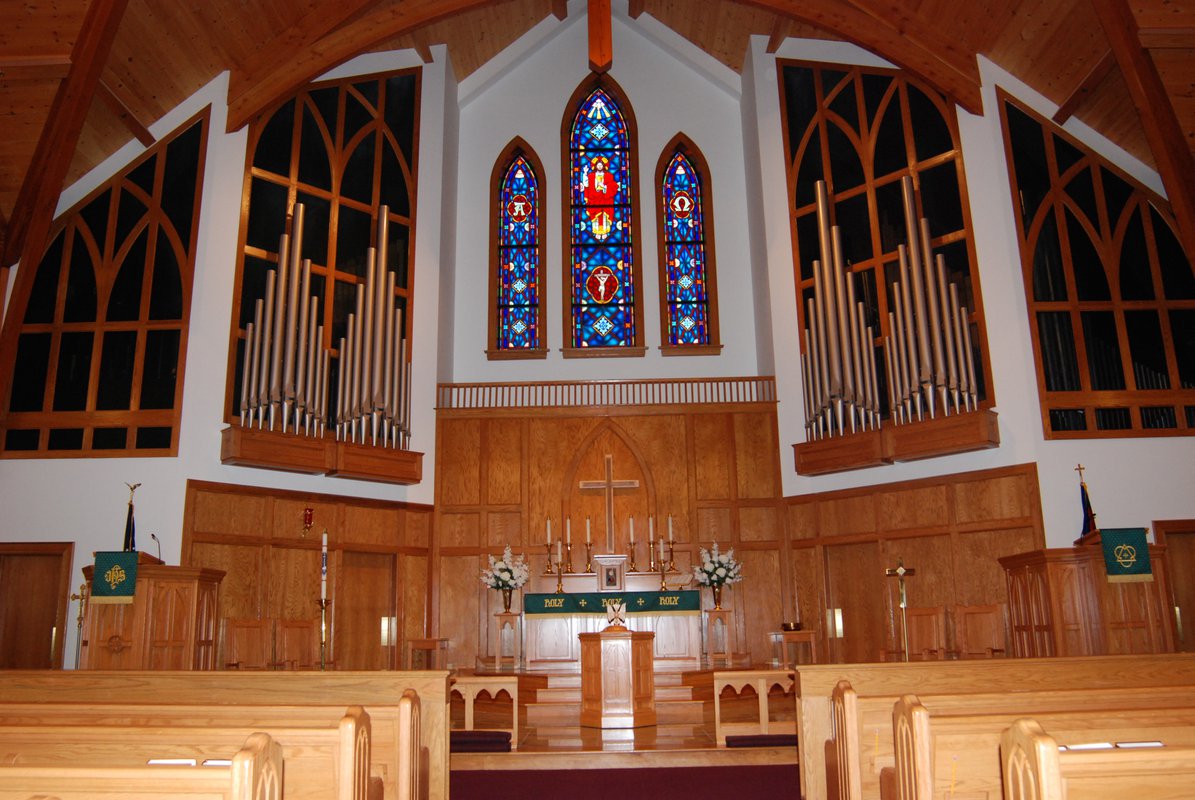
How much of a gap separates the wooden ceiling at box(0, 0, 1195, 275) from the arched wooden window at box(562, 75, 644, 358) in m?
2.60

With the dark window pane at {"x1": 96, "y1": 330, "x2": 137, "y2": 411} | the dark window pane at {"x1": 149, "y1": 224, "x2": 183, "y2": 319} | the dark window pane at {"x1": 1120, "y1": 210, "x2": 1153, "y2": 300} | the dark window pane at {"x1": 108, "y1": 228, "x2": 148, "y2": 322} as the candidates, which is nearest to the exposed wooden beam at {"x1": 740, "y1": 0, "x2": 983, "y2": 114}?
the dark window pane at {"x1": 1120, "y1": 210, "x2": 1153, "y2": 300}

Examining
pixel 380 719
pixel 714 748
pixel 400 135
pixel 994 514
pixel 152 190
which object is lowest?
pixel 714 748

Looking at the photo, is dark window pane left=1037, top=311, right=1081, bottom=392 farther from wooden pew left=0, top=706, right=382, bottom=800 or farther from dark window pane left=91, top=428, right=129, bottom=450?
dark window pane left=91, top=428, right=129, bottom=450

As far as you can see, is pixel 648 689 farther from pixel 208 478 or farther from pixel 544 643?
pixel 208 478

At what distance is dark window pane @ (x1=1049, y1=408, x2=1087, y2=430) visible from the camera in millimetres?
9383

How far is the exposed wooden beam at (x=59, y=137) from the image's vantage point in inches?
316

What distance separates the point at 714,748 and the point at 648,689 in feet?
4.26

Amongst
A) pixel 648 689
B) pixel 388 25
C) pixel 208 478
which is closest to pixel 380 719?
pixel 648 689

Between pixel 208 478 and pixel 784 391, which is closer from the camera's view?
pixel 208 478

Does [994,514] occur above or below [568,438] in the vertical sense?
below

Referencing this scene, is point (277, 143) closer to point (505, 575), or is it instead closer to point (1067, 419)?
point (505, 575)

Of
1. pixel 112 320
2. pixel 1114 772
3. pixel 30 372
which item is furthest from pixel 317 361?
pixel 1114 772

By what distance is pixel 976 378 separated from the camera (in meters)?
9.85

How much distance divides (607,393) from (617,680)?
4.54 meters
